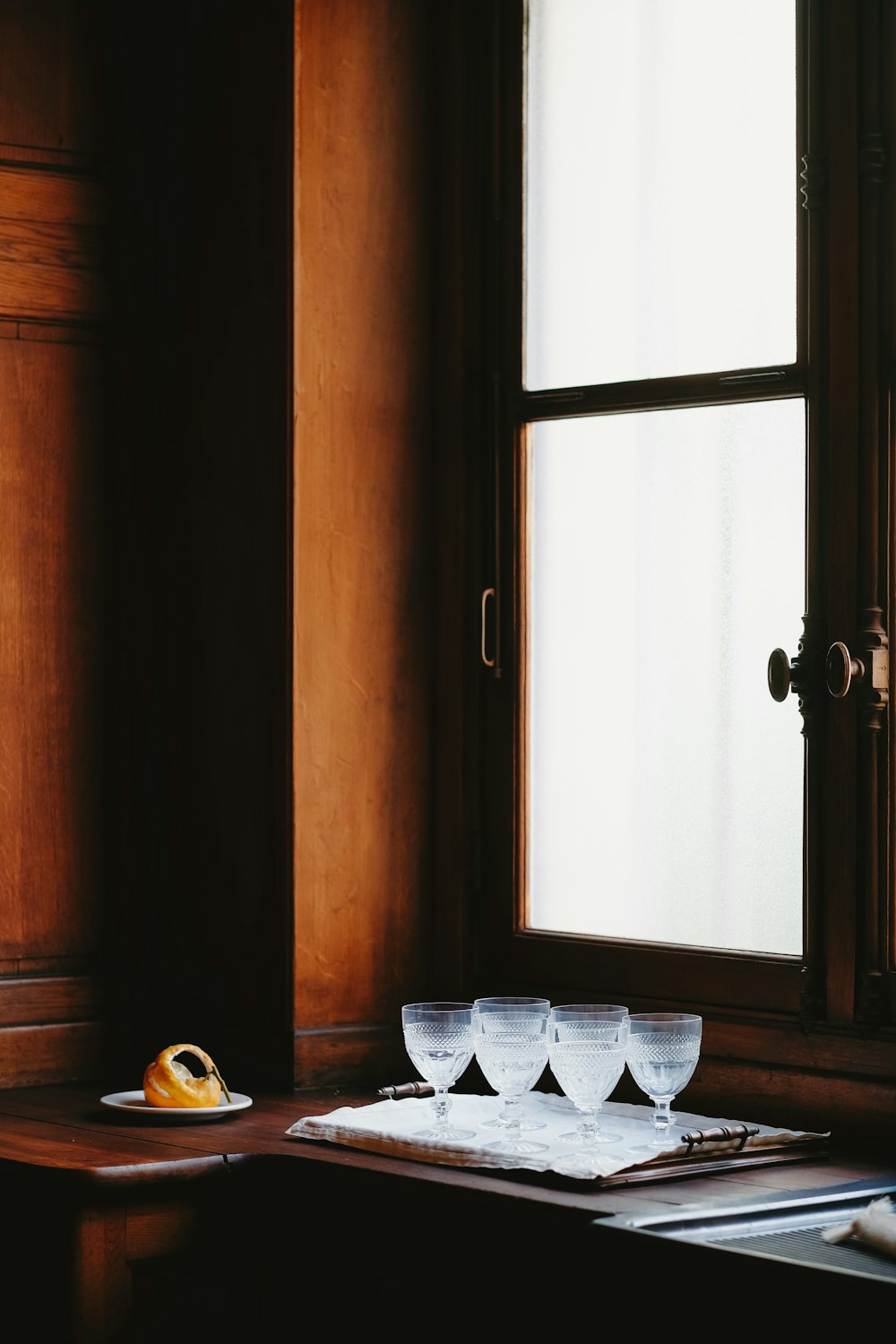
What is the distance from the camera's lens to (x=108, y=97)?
289cm

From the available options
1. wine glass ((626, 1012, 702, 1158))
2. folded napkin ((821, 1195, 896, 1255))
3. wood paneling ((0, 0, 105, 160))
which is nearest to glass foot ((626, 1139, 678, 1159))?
wine glass ((626, 1012, 702, 1158))

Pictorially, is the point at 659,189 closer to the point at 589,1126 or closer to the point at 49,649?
the point at 49,649

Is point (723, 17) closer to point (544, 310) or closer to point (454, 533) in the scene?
point (544, 310)

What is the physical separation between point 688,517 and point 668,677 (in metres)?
0.23

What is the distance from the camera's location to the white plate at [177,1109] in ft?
8.00

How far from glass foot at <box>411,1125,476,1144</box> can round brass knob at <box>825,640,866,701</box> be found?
724 millimetres

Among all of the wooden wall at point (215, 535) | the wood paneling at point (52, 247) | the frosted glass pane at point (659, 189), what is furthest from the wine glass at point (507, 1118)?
the wood paneling at point (52, 247)

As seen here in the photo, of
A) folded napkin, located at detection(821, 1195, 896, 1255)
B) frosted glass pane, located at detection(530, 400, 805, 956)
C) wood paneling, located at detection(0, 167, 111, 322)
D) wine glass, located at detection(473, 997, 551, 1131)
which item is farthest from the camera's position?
wood paneling, located at detection(0, 167, 111, 322)

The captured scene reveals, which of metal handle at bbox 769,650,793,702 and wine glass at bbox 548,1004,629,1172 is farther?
metal handle at bbox 769,650,793,702

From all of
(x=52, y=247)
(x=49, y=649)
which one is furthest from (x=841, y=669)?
(x=52, y=247)

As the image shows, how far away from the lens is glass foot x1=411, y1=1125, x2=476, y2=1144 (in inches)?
88.5

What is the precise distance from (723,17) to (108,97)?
994 millimetres

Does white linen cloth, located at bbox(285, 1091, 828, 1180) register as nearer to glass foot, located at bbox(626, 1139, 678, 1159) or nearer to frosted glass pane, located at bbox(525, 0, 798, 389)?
glass foot, located at bbox(626, 1139, 678, 1159)

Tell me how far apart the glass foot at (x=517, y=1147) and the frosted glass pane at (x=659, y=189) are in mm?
1075
